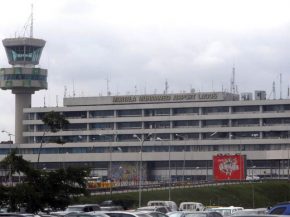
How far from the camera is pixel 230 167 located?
14550cm

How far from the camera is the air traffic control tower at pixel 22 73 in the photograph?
188 metres

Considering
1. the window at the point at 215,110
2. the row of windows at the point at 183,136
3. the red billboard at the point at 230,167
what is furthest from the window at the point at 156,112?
the red billboard at the point at 230,167

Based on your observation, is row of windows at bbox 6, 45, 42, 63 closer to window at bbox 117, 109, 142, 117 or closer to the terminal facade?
the terminal facade

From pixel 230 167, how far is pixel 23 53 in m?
63.9

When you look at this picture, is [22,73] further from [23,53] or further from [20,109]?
[20,109]

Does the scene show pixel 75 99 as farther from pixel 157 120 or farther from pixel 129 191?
pixel 129 191

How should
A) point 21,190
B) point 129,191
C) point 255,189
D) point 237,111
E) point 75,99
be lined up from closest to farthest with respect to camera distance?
point 21,190 → point 129,191 → point 255,189 → point 237,111 → point 75,99

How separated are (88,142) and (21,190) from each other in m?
133

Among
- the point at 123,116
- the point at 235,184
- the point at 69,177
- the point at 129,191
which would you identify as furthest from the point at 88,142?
the point at 69,177

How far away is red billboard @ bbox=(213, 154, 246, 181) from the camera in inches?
5669

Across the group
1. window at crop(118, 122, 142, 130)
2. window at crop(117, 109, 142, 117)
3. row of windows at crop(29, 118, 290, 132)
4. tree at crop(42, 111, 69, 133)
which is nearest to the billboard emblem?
row of windows at crop(29, 118, 290, 132)

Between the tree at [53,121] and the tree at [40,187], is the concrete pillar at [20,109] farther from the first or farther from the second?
the tree at [40,187]

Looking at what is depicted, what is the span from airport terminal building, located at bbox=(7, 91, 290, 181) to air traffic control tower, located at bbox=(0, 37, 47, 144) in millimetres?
2554

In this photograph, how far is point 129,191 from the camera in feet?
377
